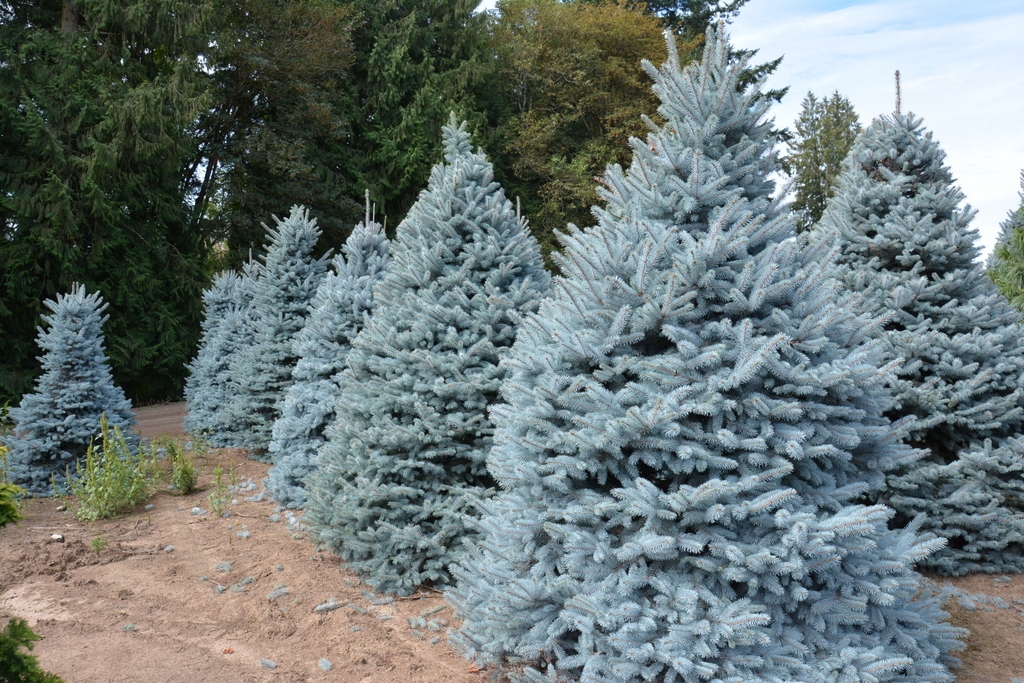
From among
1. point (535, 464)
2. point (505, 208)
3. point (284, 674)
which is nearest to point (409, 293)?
point (505, 208)

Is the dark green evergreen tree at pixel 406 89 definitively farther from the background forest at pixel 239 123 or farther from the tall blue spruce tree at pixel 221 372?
the tall blue spruce tree at pixel 221 372

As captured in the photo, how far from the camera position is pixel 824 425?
3217 mm

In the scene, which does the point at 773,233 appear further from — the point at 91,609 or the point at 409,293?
the point at 91,609

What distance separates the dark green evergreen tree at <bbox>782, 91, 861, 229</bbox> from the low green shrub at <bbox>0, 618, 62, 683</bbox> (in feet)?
112

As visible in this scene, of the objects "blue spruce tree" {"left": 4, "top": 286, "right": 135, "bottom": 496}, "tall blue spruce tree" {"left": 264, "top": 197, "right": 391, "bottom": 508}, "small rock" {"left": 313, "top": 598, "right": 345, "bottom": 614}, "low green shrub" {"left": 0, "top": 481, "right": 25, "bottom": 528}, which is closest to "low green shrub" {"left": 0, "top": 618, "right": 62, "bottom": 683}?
"low green shrub" {"left": 0, "top": 481, "right": 25, "bottom": 528}

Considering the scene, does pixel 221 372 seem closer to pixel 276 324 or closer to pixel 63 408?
pixel 276 324

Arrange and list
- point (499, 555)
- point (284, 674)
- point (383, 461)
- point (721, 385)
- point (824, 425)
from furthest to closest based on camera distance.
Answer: point (383, 461)
point (284, 674)
point (499, 555)
point (824, 425)
point (721, 385)

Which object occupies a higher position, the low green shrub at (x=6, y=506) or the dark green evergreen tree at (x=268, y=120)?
the dark green evergreen tree at (x=268, y=120)

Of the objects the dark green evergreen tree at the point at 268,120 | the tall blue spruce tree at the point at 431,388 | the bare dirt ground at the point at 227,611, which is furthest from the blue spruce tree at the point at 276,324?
the dark green evergreen tree at the point at 268,120

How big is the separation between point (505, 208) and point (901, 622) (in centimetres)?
351

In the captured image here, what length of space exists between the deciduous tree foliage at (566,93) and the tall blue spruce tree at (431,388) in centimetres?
1659

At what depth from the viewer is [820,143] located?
34.7m

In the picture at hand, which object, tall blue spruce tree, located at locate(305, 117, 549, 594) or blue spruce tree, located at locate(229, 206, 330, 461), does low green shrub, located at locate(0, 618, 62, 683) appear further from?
blue spruce tree, located at locate(229, 206, 330, 461)

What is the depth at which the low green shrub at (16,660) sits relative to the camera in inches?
96.1
